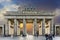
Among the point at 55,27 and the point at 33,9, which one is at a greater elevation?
the point at 33,9

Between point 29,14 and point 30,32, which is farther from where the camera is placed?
point 30,32

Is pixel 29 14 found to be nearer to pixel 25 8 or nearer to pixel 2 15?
pixel 25 8

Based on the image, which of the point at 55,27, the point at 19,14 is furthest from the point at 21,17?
the point at 55,27

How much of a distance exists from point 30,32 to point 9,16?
18.0 m

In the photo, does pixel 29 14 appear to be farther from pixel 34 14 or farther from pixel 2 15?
pixel 2 15

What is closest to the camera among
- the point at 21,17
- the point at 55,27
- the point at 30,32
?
the point at 21,17

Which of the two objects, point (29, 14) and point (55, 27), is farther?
point (55, 27)

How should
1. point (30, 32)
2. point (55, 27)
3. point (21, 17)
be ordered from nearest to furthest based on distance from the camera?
point (21, 17) < point (55, 27) < point (30, 32)

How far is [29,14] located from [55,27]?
44.8 feet

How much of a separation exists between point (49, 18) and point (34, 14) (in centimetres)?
553

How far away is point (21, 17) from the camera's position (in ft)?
243

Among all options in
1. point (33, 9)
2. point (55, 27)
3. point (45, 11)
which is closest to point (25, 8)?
point (33, 9)

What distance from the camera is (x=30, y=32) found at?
89625 millimetres

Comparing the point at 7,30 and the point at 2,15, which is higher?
the point at 2,15
